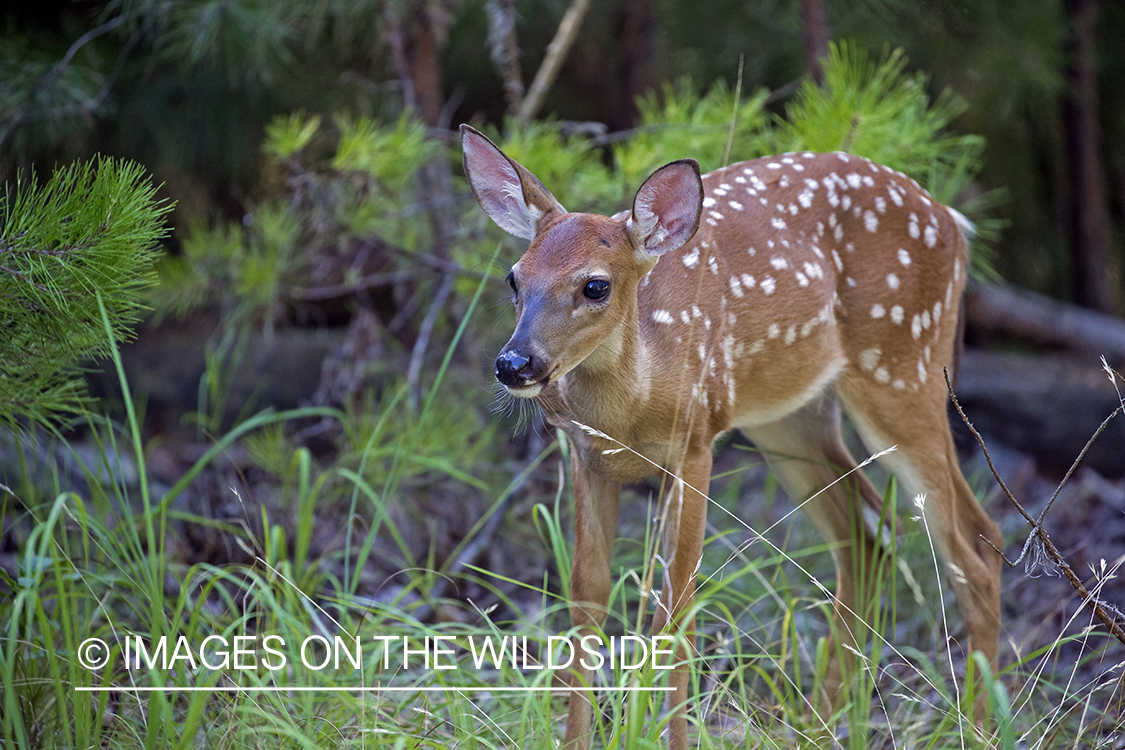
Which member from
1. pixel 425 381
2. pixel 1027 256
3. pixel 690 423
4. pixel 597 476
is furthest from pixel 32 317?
pixel 1027 256

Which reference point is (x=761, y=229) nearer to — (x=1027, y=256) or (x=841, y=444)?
(x=841, y=444)

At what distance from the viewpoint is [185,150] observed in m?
5.16

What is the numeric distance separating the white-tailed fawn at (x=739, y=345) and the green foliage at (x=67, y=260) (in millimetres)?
702

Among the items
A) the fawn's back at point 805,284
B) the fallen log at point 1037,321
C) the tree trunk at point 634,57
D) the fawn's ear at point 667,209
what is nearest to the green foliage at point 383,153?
the fawn's back at point 805,284

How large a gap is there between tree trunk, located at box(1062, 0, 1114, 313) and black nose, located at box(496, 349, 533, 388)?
4618mm

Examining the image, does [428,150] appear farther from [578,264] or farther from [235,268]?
[578,264]

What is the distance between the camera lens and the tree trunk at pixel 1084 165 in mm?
5316

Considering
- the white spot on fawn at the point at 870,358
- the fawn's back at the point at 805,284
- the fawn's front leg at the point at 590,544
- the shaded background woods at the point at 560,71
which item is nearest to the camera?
the fawn's front leg at the point at 590,544

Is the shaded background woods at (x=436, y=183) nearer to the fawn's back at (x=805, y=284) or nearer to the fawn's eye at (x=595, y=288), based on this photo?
the fawn's back at (x=805, y=284)

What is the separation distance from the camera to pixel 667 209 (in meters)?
2.12

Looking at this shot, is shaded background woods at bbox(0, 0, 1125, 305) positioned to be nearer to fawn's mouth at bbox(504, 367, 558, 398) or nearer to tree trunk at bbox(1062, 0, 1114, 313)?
tree trunk at bbox(1062, 0, 1114, 313)

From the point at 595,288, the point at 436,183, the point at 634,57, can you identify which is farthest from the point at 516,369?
the point at 634,57

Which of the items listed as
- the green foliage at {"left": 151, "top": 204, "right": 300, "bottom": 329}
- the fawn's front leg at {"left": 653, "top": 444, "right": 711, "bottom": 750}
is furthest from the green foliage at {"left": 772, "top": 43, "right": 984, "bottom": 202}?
the green foliage at {"left": 151, "top": 204, "right": 300, "bottom": 329}

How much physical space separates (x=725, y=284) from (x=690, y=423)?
0.44 meters
